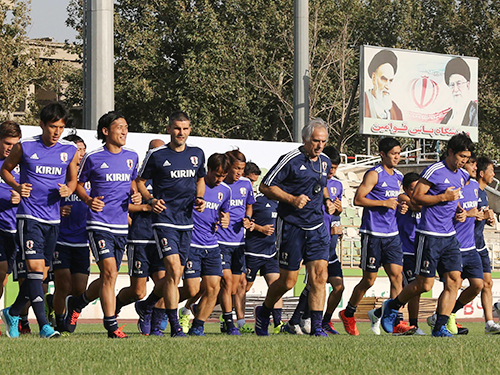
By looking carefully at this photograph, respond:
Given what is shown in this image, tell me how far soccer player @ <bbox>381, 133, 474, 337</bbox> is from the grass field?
1.79 m

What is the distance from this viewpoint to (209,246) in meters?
11.5

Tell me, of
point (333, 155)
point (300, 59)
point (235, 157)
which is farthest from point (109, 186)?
point (300, 59)

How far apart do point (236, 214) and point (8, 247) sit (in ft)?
10.8

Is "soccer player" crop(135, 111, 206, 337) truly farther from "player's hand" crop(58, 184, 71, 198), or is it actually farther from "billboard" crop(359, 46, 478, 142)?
"billboard" crop(359, 46, 478, 142)

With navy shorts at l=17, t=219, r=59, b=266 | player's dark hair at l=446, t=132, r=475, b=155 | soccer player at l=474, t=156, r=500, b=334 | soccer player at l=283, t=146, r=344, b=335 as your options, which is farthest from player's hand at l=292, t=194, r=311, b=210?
soccer player at l=474, t=156, r=500, b=334

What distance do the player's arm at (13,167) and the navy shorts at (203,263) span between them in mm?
2404

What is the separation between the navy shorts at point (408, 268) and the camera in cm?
1262

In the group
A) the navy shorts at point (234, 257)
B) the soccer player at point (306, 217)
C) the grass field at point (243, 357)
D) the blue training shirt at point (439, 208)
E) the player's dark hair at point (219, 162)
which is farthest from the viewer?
the navy shorts at point (234, 257)

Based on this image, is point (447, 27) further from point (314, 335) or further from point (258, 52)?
point (314, 335)

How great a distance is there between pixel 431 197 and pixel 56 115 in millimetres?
4398

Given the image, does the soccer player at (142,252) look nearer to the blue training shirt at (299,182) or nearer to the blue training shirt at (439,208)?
the blue training shirt at (299,182)

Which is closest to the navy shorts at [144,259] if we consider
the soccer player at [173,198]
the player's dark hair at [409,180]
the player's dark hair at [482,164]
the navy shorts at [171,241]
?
the soccer player at [173,198]

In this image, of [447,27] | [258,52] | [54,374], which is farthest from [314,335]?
[447,27]

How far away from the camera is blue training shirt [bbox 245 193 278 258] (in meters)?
13.6
